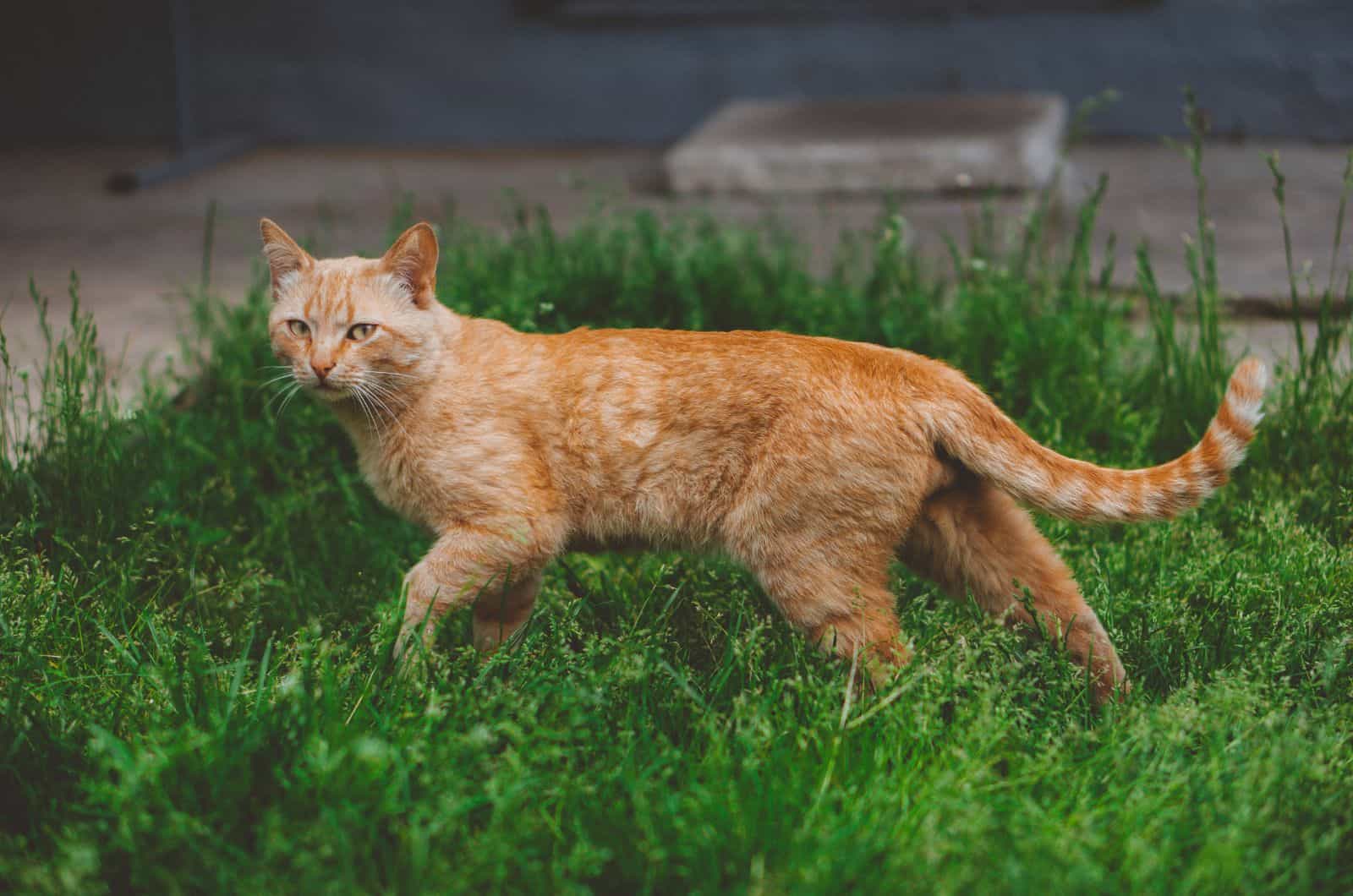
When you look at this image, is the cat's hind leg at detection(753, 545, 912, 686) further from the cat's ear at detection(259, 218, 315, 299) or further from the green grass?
the cat's ear at detection(259, 218, 315, 299)

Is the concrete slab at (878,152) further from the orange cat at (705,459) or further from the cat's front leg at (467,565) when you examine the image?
the cat's front leg at (467,565)

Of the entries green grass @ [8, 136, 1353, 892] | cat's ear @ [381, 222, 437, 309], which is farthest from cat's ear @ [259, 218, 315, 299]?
green grass @ [8, 136, 1353, 892]

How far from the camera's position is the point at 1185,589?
2877 mm

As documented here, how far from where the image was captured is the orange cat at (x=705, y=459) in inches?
97.7

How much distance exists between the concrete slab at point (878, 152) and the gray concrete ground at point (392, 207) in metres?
0.10

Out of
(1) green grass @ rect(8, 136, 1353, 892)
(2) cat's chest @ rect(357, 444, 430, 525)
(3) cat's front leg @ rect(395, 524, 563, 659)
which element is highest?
(2) cat's chest @ rect(357, 444, 430, 525)

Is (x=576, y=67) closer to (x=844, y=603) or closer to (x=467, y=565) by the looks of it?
(x=467, y=565)

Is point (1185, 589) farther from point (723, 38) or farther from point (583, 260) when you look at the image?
point (723, 38)

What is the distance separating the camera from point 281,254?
2896 mm

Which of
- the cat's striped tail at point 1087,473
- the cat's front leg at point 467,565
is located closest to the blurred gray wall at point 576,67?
the cat's striped tail at point 1087,473

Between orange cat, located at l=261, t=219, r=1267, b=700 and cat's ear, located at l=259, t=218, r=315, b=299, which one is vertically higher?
cat's ear, located at l=259, t=218, r=315, b=299

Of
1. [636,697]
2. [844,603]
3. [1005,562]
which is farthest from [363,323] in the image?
[1005,562]

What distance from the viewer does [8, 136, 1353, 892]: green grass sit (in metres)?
1.96

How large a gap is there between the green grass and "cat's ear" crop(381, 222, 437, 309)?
0.67 metres
